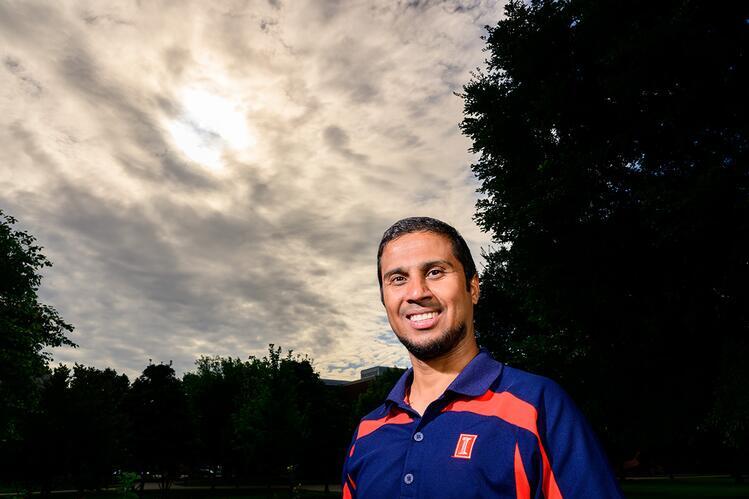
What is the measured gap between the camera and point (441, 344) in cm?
267

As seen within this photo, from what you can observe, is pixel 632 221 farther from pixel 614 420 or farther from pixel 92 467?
pixel 92 467

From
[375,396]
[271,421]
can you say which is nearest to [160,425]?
[271,421]

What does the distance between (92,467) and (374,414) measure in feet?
101

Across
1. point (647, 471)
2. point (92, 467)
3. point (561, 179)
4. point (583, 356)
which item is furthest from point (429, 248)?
point (647, 471)

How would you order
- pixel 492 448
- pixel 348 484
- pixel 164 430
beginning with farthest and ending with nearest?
pixel 164 430, pixel 348 484, pixel 492 448

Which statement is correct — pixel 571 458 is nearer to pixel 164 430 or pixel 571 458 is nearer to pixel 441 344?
pixel 441 344

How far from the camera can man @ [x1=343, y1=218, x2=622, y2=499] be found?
204 cm

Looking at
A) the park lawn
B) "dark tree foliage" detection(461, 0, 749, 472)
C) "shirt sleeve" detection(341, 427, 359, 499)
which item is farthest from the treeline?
"shirt sleeve" detection(341, 427, 359, 499)

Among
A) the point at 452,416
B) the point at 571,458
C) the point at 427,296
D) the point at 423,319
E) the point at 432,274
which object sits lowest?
the point at 571,458

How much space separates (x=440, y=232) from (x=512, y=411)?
1.06 meters

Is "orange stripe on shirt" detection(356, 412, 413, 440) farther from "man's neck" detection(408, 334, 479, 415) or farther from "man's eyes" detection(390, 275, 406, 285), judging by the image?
"man's eyes" detection(390, 275, 406, 285)

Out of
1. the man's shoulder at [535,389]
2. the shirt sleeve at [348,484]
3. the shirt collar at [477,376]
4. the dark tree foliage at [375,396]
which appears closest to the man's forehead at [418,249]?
the shirt collar at [477,376]

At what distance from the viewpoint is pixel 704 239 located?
13.7 meters

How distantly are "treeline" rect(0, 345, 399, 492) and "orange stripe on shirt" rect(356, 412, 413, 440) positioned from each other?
2362cm
